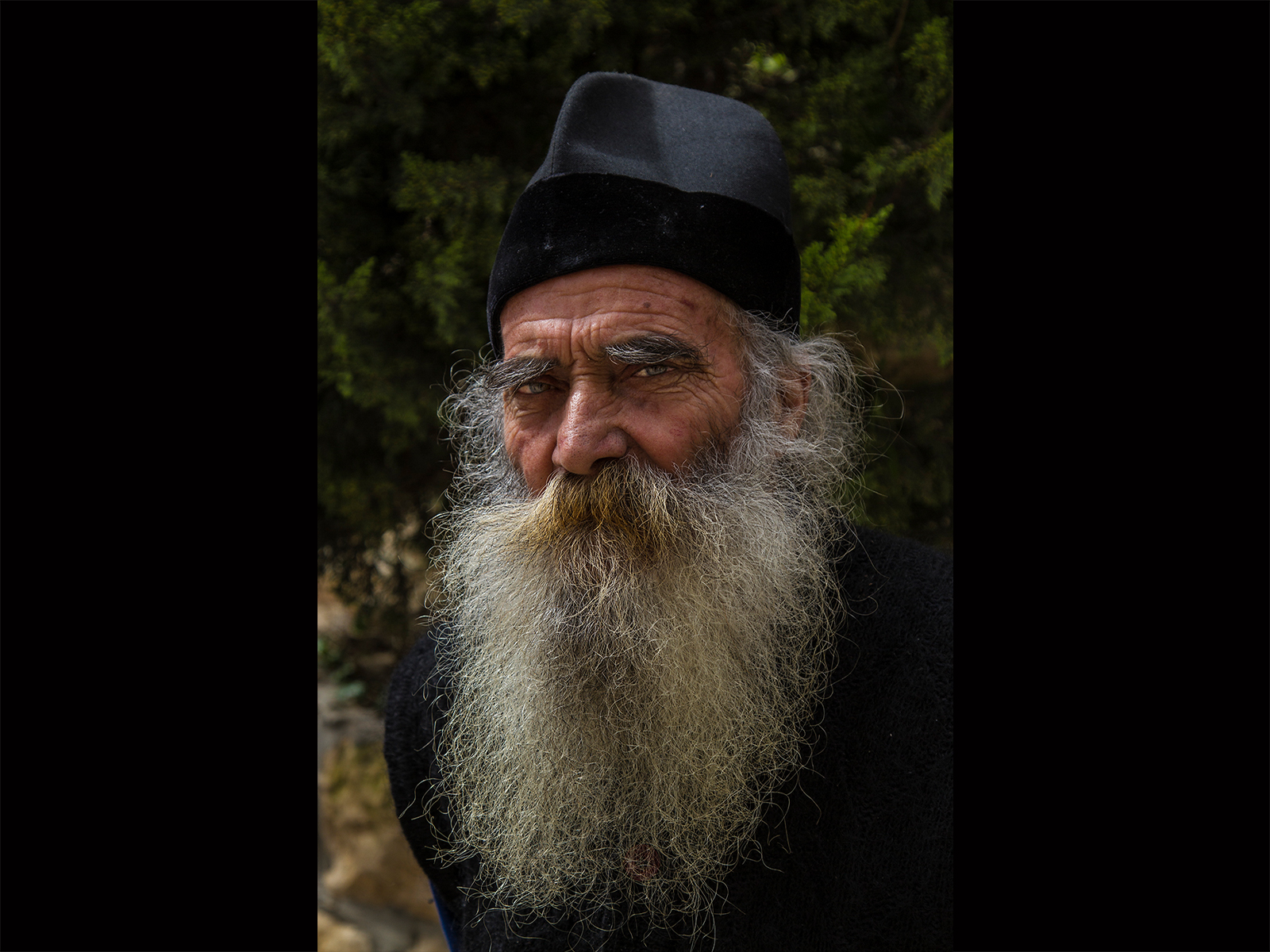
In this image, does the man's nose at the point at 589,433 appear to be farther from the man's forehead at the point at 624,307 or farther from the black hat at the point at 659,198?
the black hat at the point at 659,198

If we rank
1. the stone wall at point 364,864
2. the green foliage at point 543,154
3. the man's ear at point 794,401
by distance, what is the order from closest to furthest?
the man's ear at point 794,401 < the green foliage at point 543,154 < the stone wall at point 364,864

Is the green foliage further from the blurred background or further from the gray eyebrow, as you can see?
the gray eyebrow

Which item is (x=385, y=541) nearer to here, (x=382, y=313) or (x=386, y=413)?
(x=386, y=413)

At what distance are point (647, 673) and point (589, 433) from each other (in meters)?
0.48

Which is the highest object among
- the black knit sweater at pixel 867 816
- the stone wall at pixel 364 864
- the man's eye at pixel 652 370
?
the man's eye at pixel 652 370

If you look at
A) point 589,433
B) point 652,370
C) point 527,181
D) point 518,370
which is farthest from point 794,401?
point 527,181

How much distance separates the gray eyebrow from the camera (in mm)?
1587

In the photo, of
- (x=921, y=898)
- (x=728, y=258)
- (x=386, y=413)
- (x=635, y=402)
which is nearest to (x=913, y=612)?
(x=921, y=898)

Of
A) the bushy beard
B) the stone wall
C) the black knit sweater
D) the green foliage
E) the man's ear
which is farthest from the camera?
the stone wall

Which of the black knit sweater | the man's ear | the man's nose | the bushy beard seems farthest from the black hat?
the black knit sweater

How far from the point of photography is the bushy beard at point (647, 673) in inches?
60.1

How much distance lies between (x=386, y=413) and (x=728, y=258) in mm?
1404

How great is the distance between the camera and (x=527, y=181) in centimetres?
247

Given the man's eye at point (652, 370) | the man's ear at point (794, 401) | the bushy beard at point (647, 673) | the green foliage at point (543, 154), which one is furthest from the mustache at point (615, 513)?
the green foliage at point (543, 154)
